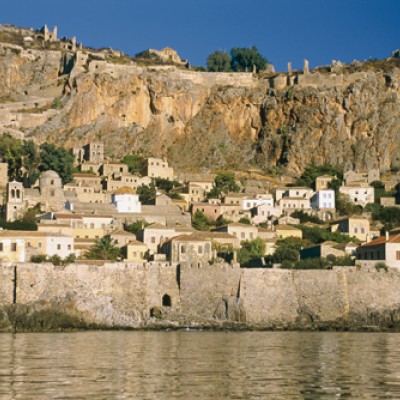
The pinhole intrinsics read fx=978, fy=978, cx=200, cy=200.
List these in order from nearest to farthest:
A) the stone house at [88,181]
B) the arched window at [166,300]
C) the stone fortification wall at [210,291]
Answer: the stone fortification wall at [210,291] < the arched window at [166,300] < the stone house at [88,181]

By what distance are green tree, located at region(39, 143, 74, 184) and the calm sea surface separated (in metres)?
36.6

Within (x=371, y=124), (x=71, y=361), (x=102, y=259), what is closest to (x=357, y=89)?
(x=371, y=124)

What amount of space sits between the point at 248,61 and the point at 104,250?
59676mm

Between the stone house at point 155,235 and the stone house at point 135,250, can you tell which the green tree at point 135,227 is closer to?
the stone house at point 155,235

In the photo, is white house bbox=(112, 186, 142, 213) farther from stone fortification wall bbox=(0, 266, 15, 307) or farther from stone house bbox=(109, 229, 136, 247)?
stone fortification wall bbox=(0, 266, 15, 307)

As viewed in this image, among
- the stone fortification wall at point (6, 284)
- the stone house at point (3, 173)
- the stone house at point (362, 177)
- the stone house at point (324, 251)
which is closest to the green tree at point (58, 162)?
the stone house at point (3, 173)

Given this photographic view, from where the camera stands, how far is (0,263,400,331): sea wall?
49500 mm

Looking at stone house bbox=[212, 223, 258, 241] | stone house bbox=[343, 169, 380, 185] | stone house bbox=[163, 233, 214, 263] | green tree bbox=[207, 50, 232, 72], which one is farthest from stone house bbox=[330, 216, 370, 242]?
green tree bbox=[207, 50, 232, 72]

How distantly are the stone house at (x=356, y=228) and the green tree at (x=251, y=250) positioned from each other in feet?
26.4

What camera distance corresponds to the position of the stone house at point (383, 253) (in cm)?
5675

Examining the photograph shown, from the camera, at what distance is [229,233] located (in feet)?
227

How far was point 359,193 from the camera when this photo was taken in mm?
83625

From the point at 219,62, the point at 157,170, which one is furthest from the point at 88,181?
the point at 219,62

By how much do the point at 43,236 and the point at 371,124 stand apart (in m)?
47.6
